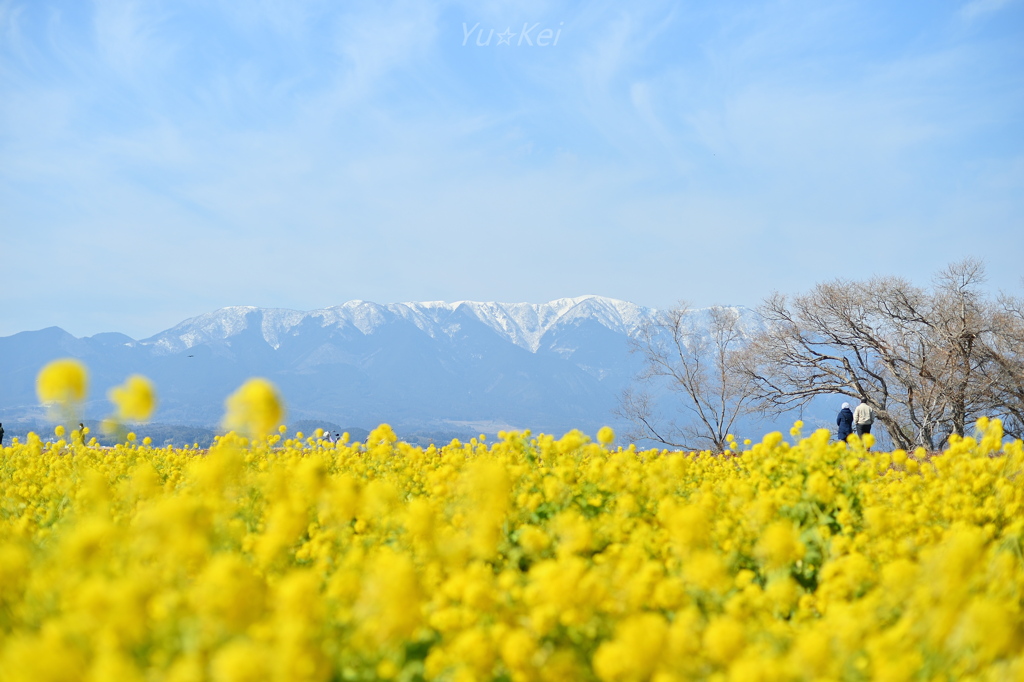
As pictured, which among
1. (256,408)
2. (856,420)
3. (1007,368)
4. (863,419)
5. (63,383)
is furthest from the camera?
(1007,368)

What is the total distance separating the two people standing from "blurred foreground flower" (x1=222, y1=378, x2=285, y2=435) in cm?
1786

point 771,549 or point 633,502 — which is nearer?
point 771,549

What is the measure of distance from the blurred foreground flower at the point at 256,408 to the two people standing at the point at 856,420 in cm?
1786

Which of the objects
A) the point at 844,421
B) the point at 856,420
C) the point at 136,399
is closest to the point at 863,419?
the point at 856,420

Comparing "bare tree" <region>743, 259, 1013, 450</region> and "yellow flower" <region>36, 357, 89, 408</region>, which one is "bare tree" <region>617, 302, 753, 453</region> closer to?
"bare tree" <region>743, 259, 1013, 450</region>

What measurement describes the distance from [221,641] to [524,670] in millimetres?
911

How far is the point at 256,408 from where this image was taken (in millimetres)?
3225

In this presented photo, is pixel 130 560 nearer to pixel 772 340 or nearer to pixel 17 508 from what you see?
pixel 17 508

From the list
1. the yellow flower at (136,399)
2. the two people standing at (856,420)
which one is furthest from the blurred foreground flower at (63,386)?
the two people standing at (856,420)

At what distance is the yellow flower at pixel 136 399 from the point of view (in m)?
3.56

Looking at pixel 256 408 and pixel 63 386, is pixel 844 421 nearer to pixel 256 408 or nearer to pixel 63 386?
pixel 256 408

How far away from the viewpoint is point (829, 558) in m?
4.25

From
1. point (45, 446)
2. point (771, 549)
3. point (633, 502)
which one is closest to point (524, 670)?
point (771, 549)

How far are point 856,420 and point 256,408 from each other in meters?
19.7
